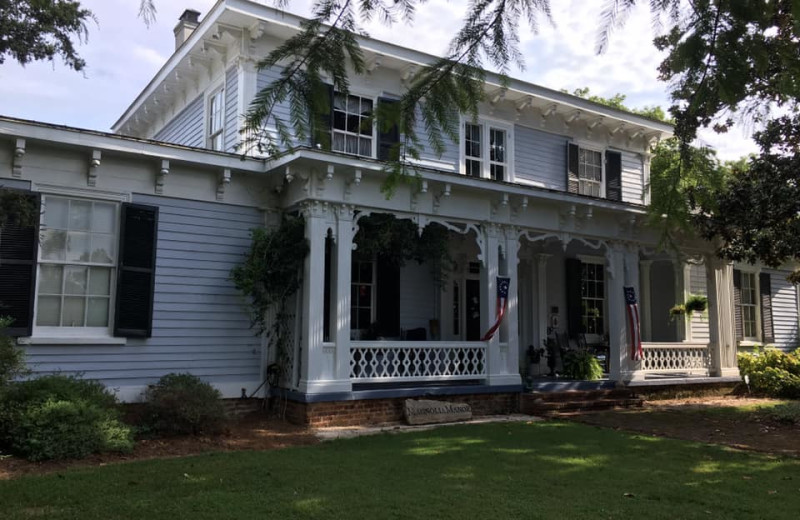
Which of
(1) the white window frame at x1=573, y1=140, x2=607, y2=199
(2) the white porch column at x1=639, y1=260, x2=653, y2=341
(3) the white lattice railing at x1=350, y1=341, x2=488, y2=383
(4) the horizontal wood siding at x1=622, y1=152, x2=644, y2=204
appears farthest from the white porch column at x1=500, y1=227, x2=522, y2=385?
(2) the white porch column at x1=639, y1=260, x2=653, y2=341

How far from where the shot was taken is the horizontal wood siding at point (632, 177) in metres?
16.9

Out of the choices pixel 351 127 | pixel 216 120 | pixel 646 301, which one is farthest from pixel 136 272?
pixel 646 301

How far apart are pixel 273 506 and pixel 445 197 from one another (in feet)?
23.9

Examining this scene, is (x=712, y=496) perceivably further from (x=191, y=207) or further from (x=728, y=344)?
(x=728, y=344)

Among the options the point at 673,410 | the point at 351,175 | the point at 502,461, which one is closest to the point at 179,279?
the point at 351,175

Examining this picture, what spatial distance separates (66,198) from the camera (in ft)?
31.0

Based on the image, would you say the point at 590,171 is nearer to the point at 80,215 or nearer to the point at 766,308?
the point at 766,308

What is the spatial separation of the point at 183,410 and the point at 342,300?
2.99 meters

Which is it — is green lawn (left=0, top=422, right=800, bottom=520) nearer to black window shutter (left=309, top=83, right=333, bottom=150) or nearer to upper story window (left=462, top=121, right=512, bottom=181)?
black window shutter (left=309, top=83, right=333, bottom=150)

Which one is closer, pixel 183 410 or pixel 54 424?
pixel 54 424

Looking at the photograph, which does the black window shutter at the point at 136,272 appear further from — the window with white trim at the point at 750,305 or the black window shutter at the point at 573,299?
the window with white trim at the point at 750,305

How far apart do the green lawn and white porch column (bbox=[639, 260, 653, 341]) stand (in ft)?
28.6

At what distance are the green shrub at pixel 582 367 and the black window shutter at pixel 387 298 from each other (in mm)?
3881

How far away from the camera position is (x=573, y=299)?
16219 mm
